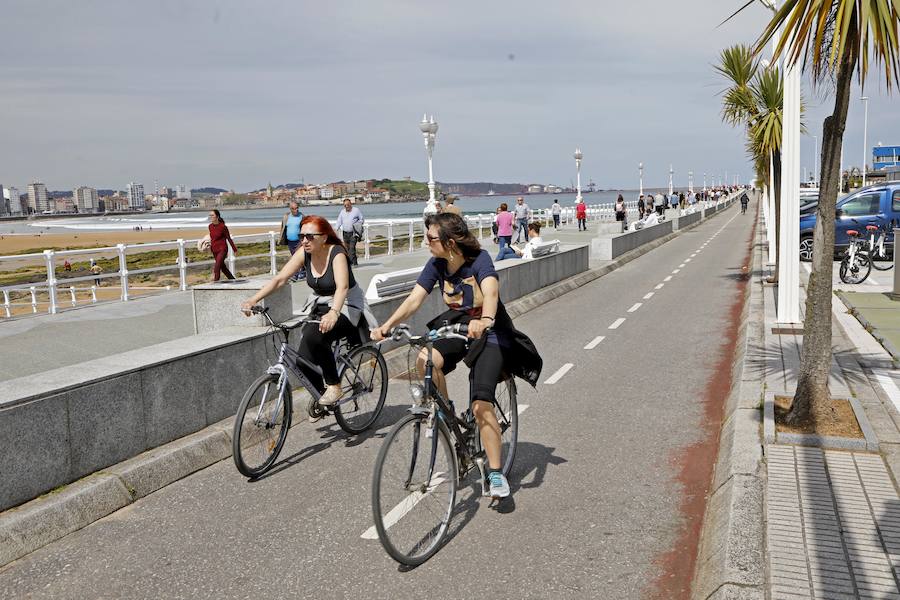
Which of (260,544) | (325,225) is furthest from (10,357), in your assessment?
(260,544)

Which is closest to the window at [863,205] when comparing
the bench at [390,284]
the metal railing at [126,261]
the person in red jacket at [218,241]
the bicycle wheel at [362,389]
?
the metal railing at [126,261]

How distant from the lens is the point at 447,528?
15.2 feet

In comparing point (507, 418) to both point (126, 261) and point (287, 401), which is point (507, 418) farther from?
point (126, 261)

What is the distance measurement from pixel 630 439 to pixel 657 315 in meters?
7.69

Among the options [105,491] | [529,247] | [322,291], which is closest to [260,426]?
[105,491]

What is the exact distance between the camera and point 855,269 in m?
16.7

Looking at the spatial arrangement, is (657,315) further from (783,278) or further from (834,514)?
(834,514)

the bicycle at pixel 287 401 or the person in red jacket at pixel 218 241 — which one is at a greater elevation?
the person in red jacket at pixel 218 241

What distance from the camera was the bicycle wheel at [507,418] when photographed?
5.40m

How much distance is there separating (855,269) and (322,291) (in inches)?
553

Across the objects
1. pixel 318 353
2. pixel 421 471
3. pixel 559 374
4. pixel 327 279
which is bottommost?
pixel 559 374

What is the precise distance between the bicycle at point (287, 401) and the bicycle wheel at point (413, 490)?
1621 millimetres

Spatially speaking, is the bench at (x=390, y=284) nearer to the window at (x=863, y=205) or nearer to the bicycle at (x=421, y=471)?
the bicycle at (x=421, y=471)

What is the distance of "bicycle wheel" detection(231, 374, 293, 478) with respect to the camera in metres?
5.53
